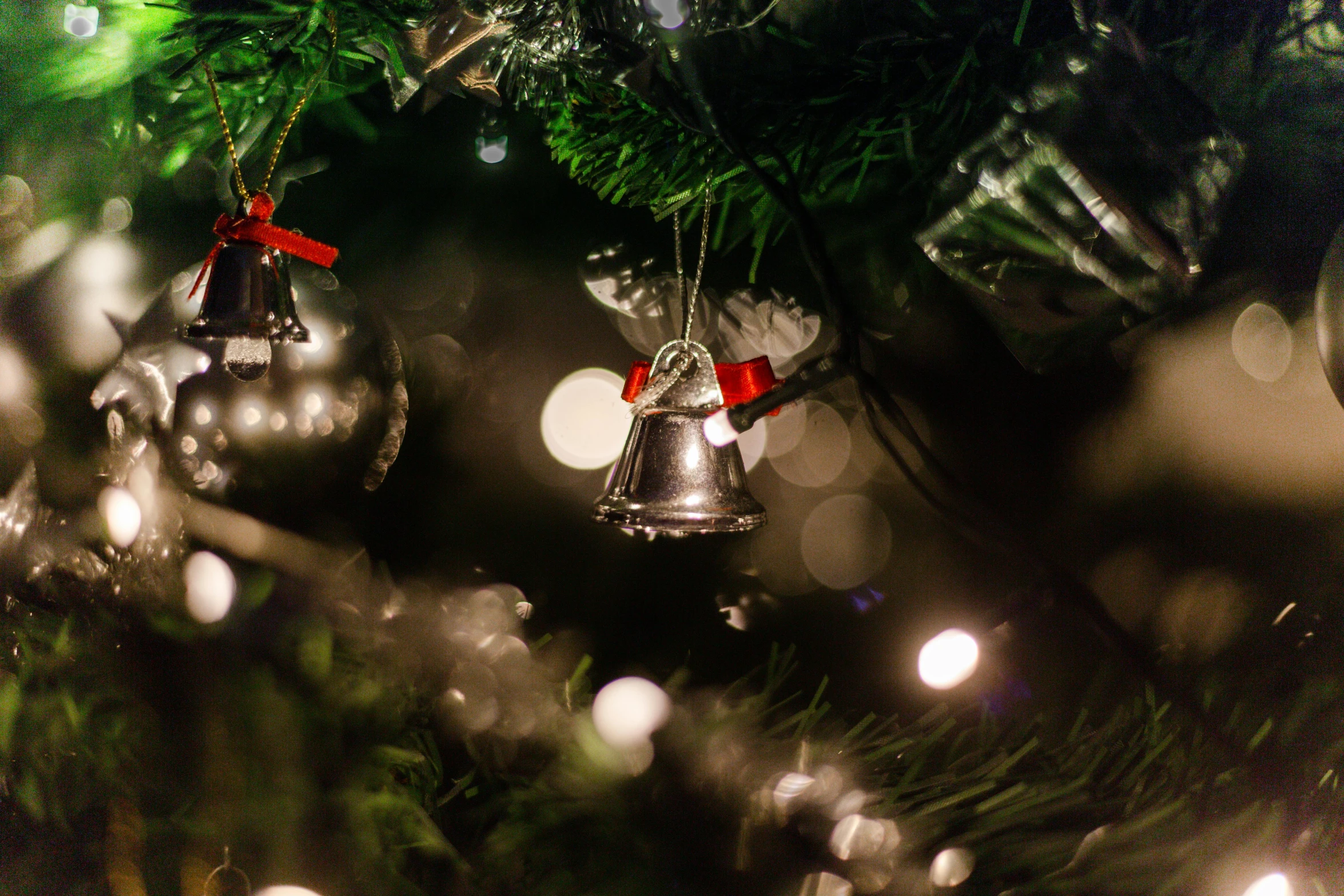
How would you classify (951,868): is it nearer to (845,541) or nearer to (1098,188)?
(845,541)

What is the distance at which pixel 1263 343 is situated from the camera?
42 centimetres

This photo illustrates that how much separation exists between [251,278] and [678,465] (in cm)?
22

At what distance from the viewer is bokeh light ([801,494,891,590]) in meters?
0.50

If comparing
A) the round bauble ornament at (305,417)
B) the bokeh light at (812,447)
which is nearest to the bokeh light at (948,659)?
the bokeh light at (812,447)

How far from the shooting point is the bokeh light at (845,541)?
50cm

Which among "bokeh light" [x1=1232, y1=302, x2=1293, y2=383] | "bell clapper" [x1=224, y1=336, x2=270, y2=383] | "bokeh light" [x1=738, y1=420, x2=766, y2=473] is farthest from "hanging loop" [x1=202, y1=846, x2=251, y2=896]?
"bokeh light" [x1=1232, y1=302, x2=1293, y2=383]

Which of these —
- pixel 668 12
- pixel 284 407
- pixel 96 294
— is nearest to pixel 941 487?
pixel 668 12

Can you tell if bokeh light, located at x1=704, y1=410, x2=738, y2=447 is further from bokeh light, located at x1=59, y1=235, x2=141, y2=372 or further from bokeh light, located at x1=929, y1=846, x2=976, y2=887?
bokeh light, located at x1=59, y1=235, x2=141, y2=372

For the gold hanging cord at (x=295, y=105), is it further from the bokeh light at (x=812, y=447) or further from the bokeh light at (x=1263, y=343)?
the bokeh light at (x=1263, y=343)

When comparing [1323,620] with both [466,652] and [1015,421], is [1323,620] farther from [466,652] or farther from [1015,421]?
[466,652]

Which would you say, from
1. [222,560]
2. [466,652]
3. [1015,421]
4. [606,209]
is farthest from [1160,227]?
[222,560]

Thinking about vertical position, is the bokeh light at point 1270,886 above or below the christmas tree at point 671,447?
below

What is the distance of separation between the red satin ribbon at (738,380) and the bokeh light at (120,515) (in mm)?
321

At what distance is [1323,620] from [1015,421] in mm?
170
